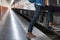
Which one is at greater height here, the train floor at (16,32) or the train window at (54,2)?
the train window at (54,2)

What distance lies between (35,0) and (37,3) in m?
0.17

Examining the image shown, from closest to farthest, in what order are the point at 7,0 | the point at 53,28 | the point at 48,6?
the point at 48,6 < the point at 53,28 < the point at 7,0

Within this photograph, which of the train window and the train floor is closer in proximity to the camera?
the train floor

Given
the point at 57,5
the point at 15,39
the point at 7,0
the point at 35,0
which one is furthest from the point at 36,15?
the point at 7,0

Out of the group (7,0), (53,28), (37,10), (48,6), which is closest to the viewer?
(37,10)

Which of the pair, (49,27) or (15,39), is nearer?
(15,39)

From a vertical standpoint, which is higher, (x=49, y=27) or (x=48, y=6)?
(x=48, y=6)

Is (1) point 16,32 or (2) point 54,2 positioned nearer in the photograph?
(1) point 16,32

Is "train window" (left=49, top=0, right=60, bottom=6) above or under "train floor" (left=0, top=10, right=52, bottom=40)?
above

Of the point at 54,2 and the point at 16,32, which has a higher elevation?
the point at 54,2

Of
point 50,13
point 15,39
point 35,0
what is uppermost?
point 35,0

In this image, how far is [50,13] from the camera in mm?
4844

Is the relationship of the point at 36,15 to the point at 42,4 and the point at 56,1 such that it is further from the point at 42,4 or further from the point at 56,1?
the point at 56,1

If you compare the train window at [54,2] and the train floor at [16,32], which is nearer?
the train floor at [16,32]
